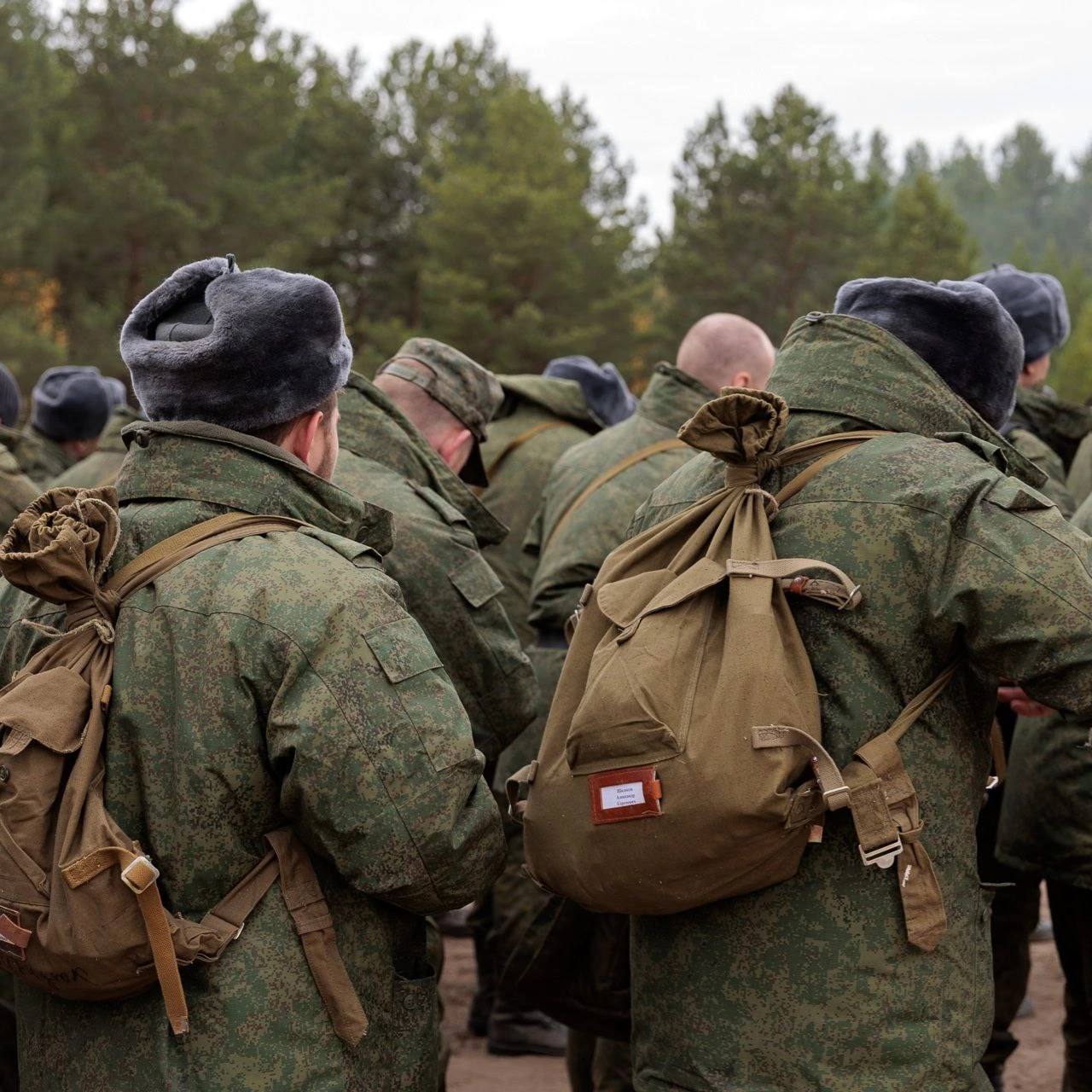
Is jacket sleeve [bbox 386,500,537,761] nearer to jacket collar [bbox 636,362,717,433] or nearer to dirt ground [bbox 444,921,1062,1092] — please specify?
jacket collar [bbox 636,362,717,433]

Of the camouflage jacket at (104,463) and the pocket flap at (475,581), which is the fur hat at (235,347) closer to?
the pocket flap at (475,581)

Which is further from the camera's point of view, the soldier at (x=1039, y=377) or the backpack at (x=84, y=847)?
the soldier at (x=1039, y=377)

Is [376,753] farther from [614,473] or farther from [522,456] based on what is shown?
[522,456]

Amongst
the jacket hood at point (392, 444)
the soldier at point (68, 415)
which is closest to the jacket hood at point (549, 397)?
the jacket hood at point (392, 444)

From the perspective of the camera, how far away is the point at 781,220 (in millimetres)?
30719

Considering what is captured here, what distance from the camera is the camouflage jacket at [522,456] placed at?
5.87m

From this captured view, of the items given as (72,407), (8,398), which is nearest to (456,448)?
(8,398)

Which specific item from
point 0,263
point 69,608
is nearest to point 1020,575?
point 69,608

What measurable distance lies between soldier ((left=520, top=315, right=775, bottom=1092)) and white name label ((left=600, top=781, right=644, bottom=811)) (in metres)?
2.11

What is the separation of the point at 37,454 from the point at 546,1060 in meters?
3.84

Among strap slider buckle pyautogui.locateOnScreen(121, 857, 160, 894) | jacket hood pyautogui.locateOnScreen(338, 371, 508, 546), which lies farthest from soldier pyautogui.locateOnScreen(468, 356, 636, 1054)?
strap slider buckle pyautogui.locateOnScreen(121, 857, 160, 894)

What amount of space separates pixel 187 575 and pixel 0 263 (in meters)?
22.1

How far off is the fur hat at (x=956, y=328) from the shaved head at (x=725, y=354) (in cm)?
202

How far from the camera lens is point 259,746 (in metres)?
2.54
